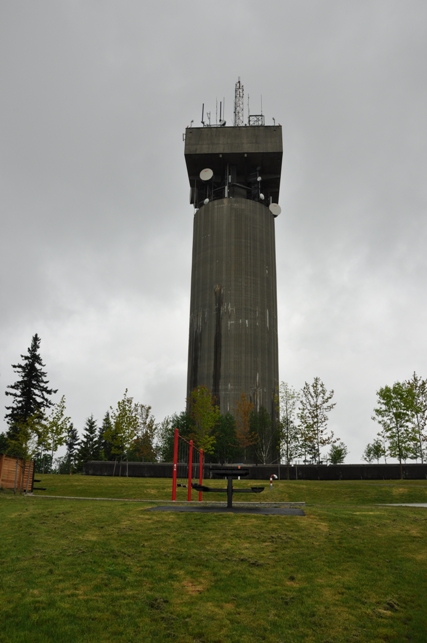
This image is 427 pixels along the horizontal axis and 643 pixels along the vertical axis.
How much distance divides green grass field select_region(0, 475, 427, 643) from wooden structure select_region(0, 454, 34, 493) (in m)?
11.5

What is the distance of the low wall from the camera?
5172 centimetres

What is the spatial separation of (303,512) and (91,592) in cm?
898

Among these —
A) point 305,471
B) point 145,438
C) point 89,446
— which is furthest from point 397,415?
point 89,446

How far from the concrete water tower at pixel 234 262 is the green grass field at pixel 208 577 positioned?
6625 cm

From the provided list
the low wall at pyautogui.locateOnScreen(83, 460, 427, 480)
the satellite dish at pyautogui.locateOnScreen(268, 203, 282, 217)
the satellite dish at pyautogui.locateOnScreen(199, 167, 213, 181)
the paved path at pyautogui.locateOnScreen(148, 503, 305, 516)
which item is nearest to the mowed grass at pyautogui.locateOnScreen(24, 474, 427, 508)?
the paved path at pyautogui.locateOnScreen(148, 503, 305, 516)

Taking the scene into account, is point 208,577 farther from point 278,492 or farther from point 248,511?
point 278,492

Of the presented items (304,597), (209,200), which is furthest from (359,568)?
(209,200)

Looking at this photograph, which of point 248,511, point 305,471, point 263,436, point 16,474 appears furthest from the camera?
point 263,436

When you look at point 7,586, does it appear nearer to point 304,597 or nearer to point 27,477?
point 304,597

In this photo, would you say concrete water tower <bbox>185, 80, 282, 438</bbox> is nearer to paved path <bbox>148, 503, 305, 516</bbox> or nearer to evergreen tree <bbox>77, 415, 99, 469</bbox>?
evergreen tree <bbox>77, 415, 99, 469</bbox>

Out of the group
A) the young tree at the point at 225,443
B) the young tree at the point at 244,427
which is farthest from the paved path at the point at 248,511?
the young tree at the point at 225,443

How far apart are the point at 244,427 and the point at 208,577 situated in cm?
5982

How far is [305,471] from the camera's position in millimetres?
55812

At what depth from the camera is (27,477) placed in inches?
1185
